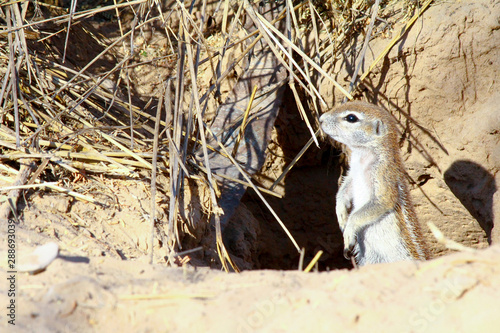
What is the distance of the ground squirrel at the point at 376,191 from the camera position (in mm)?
4074

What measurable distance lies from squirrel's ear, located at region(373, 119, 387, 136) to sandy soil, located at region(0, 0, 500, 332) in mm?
758

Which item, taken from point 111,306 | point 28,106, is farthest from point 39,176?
point 111,306

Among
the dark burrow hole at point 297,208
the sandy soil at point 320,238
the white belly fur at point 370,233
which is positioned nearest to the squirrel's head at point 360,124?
the white belly fur at point 370,233

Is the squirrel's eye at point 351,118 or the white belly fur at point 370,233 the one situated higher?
the squirrel's eye at point 351,118

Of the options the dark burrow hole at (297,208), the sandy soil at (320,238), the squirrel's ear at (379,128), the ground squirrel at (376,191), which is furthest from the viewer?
the dark burrow hole at (297,208)

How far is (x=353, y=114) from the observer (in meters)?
4.17

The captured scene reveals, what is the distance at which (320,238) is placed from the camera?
694 cm

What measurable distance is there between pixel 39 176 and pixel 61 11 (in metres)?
2.70

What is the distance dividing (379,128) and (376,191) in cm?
61

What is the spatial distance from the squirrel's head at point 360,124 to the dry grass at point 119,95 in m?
0.23

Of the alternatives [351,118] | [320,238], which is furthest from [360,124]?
[320,238]

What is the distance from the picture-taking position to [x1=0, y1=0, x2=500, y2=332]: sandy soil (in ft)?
6.12

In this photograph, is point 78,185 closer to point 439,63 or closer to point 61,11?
point 61,11

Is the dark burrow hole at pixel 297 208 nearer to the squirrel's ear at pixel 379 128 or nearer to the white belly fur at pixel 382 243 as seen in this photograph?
the squirrel's ear at pixel 379 128
